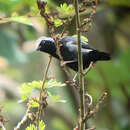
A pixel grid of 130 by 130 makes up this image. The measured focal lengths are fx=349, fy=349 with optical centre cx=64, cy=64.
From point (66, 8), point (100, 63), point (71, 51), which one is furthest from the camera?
point (100, 63)

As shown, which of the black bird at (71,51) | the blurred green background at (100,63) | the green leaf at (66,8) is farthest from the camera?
the blurred green background at (100,63)

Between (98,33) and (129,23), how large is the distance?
1.57ft

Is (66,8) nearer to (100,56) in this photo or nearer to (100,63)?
(100,56)

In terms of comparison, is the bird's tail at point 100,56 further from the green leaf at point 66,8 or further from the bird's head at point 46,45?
the green leaf at point 66,8

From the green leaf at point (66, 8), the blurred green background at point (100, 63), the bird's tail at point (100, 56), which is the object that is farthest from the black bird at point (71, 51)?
the blurred green background at point (100, 63)

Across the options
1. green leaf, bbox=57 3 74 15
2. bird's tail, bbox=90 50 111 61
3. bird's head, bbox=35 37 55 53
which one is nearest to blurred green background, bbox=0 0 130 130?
bird's head, bbox=35 37 55 53

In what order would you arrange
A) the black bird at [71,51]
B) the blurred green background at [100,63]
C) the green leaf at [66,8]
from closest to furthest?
the green leaf at [66,8] → the black bird at [71,51] → the blurred green background at [100,63]

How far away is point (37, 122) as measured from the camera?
112 centimetres

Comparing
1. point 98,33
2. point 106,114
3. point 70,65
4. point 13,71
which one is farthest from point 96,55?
point 13,71

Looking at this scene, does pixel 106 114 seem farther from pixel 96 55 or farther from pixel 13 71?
pixel 13 71

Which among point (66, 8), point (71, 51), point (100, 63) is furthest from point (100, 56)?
point (100, 63)

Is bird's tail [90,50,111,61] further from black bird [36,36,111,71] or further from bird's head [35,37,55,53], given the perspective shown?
bird's head [35,37,55,53]

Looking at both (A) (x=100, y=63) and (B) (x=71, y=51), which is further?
(A) (x=100, y=63)

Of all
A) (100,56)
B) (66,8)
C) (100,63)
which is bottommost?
(100,63)
